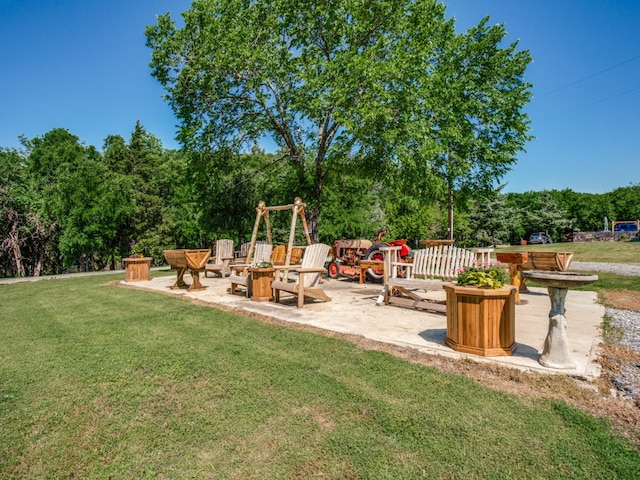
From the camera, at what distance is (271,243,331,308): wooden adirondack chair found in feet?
21.3

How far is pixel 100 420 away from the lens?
2.46 meters

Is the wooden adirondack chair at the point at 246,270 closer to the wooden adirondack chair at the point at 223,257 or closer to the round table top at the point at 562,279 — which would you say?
the wooden adirondack chair at the point at 223,257

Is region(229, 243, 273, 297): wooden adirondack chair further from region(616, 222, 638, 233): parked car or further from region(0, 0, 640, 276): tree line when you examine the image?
region(616, 222, 638, 233): parked car

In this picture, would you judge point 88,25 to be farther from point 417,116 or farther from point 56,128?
point 56,128

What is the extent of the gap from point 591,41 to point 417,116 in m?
15.6

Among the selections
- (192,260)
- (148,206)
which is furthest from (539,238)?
(192,260)

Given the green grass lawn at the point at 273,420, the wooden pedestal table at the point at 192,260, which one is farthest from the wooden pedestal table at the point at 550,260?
the wooden pedestal table at the point at 192,260

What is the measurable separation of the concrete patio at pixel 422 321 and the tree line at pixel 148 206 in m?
5.86

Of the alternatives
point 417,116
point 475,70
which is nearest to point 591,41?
point 475,70

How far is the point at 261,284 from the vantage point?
7199 millimetres

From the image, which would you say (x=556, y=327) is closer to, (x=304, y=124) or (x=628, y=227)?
(x=304, y=124)

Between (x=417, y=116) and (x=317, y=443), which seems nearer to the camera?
(x=317, y=443)

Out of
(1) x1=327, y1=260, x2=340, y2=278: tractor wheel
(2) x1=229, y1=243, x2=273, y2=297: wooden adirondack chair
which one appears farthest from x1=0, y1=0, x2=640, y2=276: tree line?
(2) x1=229, y1=243, x2=273, y2=297: wooden adirondack chair

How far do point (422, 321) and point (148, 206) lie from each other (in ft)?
63.5
